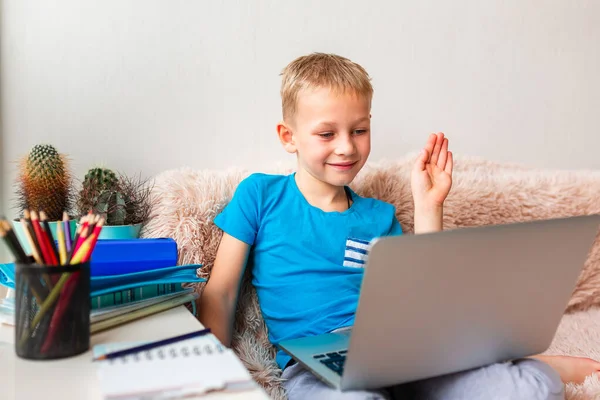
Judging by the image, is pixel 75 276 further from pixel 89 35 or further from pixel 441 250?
pixel 89 35

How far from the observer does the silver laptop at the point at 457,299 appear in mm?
625

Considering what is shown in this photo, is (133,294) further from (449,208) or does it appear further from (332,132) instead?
(449,208)

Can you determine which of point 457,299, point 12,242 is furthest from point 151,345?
point 457,299

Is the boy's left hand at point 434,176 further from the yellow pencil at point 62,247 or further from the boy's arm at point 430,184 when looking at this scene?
the yellow pencil at point 62,247

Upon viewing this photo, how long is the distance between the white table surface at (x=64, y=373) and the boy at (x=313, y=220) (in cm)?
37

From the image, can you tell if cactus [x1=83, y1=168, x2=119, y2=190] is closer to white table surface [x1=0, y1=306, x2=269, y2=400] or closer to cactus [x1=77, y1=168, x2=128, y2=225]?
cactus [x1=77, y1=168, x2=128, y2=225]

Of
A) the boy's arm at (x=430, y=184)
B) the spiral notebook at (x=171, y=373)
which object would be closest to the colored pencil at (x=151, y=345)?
the spiral notebook at (x=171, y=373)

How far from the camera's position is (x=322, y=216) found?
1199mm

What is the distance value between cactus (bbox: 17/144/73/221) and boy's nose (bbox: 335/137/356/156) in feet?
1.75

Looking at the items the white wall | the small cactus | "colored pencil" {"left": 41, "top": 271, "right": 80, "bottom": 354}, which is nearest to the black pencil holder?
"colored pencil" {"left": 41, "top": 271, "right": 80, "bottom": 354}

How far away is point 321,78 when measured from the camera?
1.12 m

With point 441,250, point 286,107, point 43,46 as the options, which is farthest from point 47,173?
point 441,250

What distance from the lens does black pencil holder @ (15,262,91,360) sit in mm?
631

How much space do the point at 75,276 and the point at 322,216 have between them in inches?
24.8
